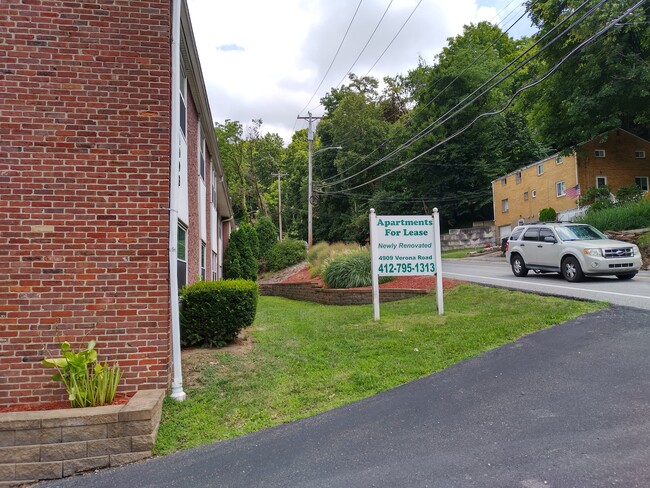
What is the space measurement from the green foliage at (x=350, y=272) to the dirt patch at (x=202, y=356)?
800 cm

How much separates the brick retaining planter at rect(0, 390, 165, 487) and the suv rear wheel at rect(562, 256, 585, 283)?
11358 mm

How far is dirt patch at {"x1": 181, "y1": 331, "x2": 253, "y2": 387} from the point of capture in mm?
5589

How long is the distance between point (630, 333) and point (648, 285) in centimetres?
570

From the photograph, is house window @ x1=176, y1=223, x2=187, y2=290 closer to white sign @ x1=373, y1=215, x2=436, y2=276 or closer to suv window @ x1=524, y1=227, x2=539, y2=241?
white sign @ x1=373, y1=215, x2=436, y2=276

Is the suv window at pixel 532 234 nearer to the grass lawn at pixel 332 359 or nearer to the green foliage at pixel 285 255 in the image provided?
the grass lawn at pixel 332 359

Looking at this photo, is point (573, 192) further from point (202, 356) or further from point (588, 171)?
point (202, 356)

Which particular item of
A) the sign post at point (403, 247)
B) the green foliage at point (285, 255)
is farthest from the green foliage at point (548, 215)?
the sign post at point (403, 247)

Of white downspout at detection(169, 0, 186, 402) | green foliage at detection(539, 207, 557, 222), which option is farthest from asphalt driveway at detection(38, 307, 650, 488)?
green foliage at detection(539, 207, 557, 222)

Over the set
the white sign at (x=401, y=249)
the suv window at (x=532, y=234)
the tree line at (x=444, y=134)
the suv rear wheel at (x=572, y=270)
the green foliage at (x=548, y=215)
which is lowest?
the suv rear wheel at (x=572, y=270)

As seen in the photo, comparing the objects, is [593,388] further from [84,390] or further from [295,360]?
[84,390]

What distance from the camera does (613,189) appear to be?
1209 inches

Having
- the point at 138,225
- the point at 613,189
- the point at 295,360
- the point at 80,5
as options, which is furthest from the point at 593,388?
the point at 613,189

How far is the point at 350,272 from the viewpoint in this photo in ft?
51.0

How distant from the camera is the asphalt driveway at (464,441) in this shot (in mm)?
3111
